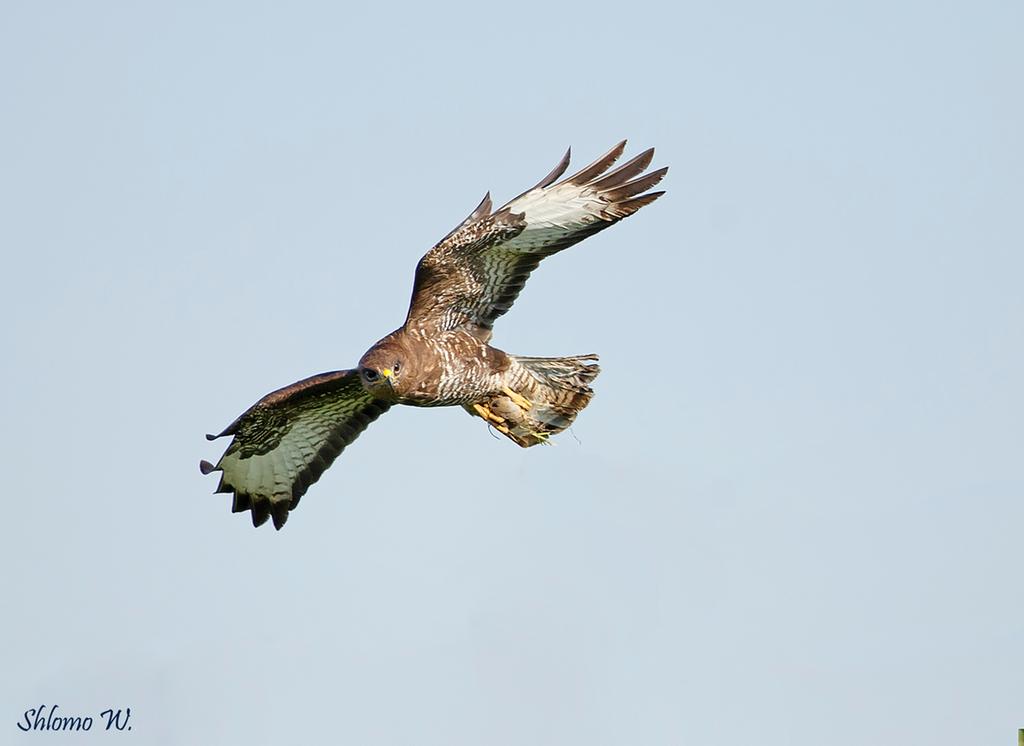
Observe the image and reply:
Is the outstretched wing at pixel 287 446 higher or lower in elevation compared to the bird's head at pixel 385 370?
higher

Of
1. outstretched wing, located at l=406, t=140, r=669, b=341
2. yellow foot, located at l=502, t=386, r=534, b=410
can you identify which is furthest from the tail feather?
outstretched wing, located at l=406, t=140, r=669, b=341

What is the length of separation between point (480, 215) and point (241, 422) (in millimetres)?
2929

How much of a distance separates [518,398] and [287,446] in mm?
2278

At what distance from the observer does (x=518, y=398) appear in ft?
52.9

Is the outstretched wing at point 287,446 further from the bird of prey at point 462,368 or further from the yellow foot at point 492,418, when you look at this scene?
the yellow foot at point 492,418

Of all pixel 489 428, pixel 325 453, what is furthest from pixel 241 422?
pixel 489 428

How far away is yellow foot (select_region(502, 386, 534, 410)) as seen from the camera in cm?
1605

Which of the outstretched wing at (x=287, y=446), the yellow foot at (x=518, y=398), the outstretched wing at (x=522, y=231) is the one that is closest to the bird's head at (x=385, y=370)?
the outstretched wing at (x=522, y=231)

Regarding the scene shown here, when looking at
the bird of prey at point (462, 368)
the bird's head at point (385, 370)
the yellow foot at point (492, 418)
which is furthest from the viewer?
the yellow foot at point (492, 418)

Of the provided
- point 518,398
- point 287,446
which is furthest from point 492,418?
point 287,446

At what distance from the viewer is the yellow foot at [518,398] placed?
52.6ft

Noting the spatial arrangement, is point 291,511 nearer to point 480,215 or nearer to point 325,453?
point 325,453

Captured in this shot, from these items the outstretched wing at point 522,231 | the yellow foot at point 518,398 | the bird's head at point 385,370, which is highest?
the outstretched wing at point 522,231

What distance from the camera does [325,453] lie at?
16641 millimetres
